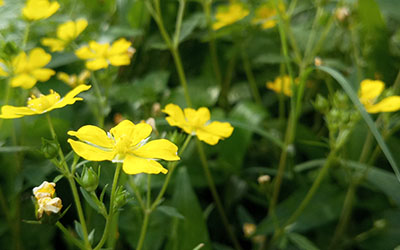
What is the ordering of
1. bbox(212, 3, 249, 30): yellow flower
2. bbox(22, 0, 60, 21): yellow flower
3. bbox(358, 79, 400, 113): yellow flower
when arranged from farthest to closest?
bbox(212, 3, 249, 30): yellow flower, bbox(22, 0, 60, 21): yellow flower, bbox(358, 79, 400, 113): yellow flower

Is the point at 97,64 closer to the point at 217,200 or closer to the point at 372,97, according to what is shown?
the point at 217,200

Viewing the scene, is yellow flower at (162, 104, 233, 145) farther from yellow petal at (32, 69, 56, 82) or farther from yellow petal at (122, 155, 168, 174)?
yellow petal at (32, 69, 56, 82)

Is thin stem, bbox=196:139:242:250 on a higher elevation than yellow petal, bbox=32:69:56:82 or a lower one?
lower

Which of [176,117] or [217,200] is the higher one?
[176,117]

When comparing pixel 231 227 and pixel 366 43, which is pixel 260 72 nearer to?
pixel 366 43

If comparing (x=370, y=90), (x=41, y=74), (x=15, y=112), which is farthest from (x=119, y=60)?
(x=370, y=90)

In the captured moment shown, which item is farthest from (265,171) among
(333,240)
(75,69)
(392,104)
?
(75,69)

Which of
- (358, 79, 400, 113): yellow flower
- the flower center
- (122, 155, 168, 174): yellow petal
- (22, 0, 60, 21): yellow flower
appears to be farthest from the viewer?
(22, 0, 60, 21): yellow flower

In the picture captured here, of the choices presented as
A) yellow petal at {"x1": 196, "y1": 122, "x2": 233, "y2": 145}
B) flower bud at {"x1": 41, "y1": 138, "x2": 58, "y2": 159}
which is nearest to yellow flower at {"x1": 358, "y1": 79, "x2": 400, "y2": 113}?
yellow petal at {"x1": 196, "y1": 122, "x2": 233, "y2": 145}
